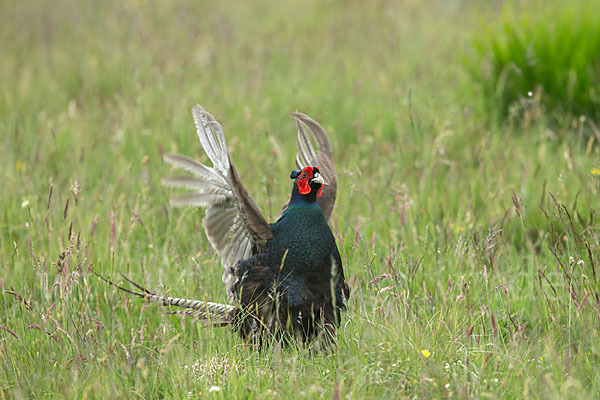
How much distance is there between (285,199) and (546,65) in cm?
244

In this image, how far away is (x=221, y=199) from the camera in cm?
306

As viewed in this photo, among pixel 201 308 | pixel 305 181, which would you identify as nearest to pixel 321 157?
pixel 305 181

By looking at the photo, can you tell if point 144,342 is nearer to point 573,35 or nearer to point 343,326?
point 343,326

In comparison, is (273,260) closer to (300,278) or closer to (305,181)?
(300,278)

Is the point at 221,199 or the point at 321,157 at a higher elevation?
the point at 321,157

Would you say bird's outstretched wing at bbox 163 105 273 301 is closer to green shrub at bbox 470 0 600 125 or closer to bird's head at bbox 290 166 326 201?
bird's head at bbox 290 166 326 201

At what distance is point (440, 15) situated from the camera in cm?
816

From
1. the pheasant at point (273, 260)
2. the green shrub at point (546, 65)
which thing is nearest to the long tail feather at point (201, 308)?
the pheasant at point (273, 260)

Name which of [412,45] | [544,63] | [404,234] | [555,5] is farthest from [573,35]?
[404,234]

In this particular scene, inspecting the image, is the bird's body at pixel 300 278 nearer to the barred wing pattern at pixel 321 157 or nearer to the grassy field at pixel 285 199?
the grassy field at pixel 285 199

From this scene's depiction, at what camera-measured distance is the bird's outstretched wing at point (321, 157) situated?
3.42m

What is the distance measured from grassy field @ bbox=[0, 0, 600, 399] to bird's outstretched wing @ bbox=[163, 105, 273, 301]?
7.6 inches

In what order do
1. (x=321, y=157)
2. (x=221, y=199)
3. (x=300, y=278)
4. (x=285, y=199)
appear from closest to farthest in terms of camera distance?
1. (x=300, y=278)
2. (x=221, y=199)
3. (x=321, y=157)
4. (x=285, y=199)

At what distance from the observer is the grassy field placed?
2441 millimetres
